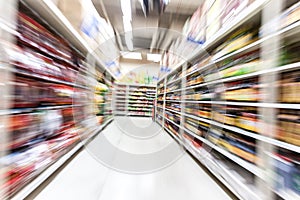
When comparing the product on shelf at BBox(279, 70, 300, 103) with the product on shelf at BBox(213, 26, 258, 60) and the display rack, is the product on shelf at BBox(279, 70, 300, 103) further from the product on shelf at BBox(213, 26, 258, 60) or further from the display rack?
the display rack

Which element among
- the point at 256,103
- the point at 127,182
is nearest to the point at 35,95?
the point at 127,182

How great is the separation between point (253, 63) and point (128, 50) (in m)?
4.34

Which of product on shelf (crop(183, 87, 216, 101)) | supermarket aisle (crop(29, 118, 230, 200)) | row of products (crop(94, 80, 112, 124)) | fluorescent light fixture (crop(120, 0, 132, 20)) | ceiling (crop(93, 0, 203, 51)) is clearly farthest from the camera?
row of products (crop(94, 80, 112, 124))

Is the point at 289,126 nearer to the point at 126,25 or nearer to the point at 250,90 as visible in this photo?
the point at 250,90

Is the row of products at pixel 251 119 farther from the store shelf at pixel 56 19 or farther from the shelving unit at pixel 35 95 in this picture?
the store shelf at pixel 56 19

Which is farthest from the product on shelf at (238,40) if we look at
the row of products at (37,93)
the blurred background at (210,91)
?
the row of products at (37,93)

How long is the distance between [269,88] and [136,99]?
17.3 ft

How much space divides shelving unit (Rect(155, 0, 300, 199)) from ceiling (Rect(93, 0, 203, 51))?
136 centimetres

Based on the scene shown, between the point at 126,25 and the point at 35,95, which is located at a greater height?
the point at 126,25

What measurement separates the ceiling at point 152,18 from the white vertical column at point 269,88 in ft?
5.79

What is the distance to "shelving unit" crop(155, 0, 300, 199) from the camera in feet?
2.20

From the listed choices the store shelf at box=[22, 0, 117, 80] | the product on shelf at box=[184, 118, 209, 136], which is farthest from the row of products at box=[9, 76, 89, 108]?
the product on shelf at box=[184, 118, 209, 136]

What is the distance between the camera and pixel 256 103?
81cm

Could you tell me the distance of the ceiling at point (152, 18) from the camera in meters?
2.34
